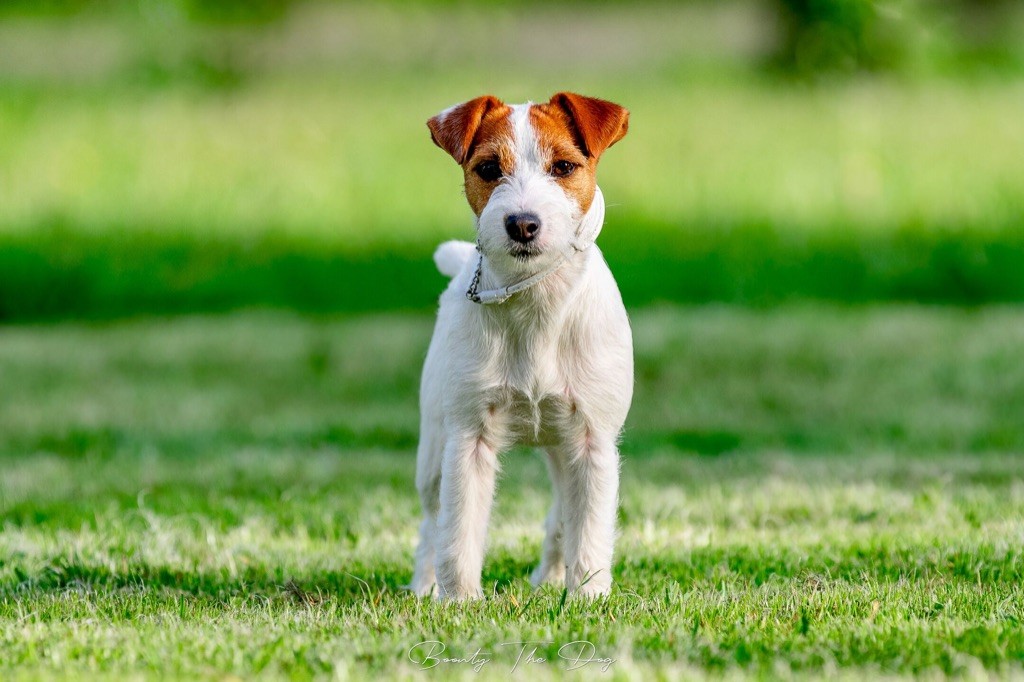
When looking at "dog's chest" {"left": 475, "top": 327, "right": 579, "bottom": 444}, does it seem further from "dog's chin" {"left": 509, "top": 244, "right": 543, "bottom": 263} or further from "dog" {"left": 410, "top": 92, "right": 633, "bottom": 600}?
"dog's chin" {"left": 509, "top": 244, "right": 543, "bottom": 263}

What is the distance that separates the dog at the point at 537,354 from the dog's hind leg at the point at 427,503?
231 millimetres

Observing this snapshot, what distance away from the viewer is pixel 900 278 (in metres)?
12.8

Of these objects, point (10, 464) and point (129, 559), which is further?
point (10, 464)

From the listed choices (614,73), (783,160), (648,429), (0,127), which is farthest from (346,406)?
(614,73)

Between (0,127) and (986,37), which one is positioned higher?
(986,37)

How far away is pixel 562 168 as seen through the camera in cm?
439

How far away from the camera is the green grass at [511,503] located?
401 centimetres

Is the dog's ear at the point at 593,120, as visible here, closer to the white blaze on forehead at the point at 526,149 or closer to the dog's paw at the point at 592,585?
the white blaze on forehead at the point at 526,149

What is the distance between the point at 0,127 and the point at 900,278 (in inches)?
403

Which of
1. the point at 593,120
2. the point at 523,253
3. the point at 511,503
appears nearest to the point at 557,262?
the point at 523,253

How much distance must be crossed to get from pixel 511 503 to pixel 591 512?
7.43ft

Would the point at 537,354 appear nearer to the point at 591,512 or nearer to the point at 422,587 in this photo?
the point at 591,512

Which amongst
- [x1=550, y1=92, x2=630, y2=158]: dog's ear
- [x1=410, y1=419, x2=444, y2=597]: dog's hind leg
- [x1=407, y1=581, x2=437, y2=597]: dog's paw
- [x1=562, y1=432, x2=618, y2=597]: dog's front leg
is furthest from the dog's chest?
[x1=407, y1=581, x2=437, y2=597]: dog's paw

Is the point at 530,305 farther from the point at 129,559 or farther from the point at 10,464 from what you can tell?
the point at 10,464
